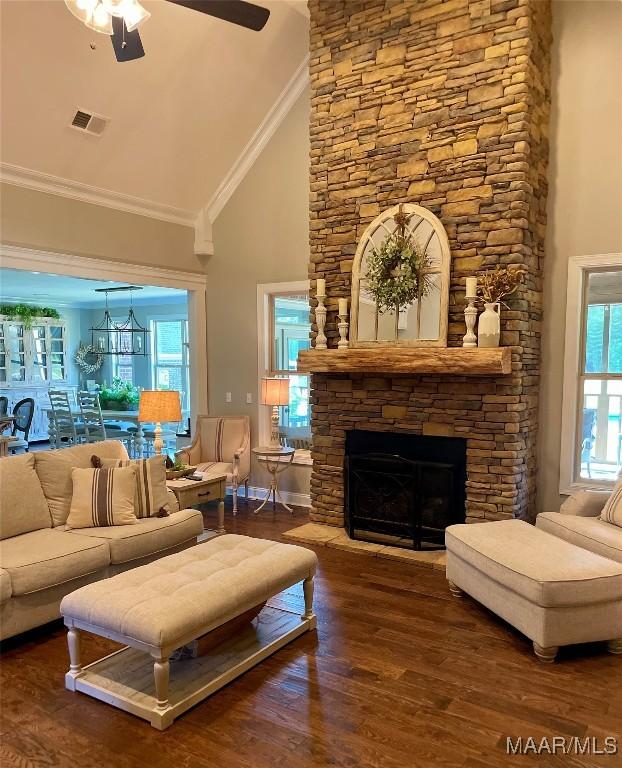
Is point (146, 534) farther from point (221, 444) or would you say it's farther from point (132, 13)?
point (132, 13)

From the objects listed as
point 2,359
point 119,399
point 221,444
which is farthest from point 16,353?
point 221,444

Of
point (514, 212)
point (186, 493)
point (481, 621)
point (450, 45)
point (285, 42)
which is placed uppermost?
point (285, 42)

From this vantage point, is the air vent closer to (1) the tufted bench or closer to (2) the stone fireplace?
(2) the stone fireplace

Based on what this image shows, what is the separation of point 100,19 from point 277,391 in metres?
3.44

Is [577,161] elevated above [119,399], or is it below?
above

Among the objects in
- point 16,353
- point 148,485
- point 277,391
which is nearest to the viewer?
point 148,485

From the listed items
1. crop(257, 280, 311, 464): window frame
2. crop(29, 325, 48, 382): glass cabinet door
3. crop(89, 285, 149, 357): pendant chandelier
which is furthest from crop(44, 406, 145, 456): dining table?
crop(29, 325, 48, 382): glass cabinet door

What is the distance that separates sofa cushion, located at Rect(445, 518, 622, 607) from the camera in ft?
9.69

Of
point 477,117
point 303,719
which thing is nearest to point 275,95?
point 477,117

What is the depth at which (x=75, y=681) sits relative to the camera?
2.76 meters

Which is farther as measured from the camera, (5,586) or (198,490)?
(198,490)

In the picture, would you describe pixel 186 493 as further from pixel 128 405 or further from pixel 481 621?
pixel 128 405

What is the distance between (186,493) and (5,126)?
123 inches

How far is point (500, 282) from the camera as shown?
4.21 metres
